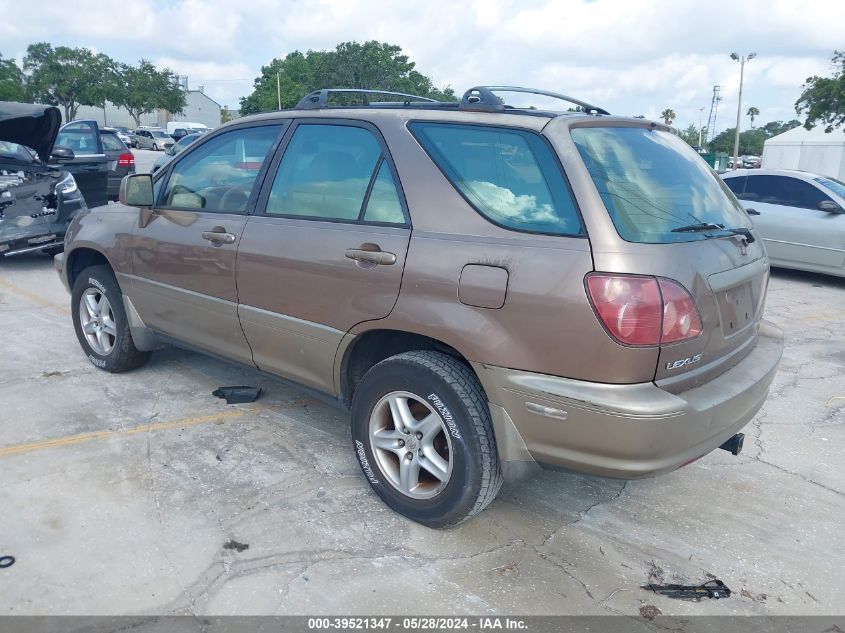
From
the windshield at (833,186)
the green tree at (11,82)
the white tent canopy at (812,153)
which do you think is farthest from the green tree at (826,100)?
the green tree at (11,82)

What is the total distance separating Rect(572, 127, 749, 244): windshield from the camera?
266 centimetres

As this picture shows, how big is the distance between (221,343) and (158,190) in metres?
1.12

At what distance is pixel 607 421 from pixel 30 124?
7866 millimetres

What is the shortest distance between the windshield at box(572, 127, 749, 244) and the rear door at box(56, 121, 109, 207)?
8.68 metres

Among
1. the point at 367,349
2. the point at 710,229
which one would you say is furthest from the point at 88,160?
the point at 710,229

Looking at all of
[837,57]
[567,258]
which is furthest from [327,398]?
[837,57]

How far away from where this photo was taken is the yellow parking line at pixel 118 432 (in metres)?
3.72

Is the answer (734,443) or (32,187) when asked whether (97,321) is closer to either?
(734,443)

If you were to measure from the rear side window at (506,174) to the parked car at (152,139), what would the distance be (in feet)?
158

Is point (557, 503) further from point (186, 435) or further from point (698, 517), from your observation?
point (186, 435)

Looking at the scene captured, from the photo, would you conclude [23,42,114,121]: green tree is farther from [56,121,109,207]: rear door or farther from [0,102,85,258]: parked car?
[0,102,85,258]: parked car

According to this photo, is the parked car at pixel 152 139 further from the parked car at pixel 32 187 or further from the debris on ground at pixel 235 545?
the debris on ground at pixel 235 545

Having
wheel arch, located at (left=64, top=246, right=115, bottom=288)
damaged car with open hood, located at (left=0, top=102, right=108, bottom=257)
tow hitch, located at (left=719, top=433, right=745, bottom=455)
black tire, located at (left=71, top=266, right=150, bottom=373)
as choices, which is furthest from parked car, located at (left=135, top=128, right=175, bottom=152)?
tow hitch, located at (left=719, top=433, right=745, bottom=455)

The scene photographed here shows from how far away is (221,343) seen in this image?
13.0ft
